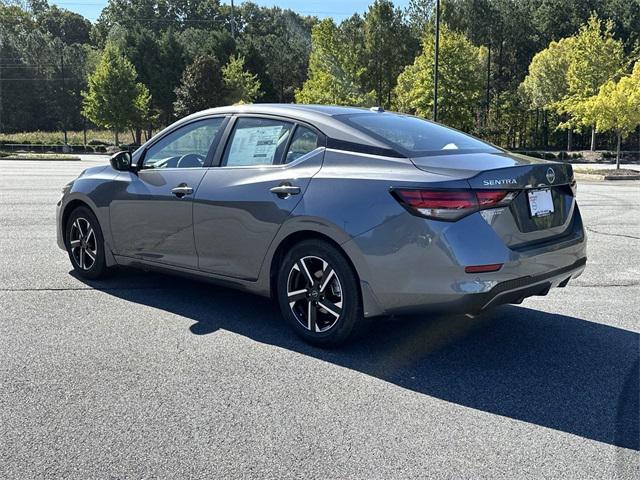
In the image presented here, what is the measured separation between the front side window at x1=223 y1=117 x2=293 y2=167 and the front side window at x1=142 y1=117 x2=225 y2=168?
23 cm

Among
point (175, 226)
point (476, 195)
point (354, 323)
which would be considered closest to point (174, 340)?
point (175, 226)

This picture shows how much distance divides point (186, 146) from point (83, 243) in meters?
1.60

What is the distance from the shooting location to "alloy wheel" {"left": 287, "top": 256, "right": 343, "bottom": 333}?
4336mm

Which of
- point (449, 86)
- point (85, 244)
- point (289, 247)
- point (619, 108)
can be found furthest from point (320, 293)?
point (449, 86)

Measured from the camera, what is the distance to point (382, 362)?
425cm

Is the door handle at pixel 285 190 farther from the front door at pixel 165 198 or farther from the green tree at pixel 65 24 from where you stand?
the green tree at pixel 65 24

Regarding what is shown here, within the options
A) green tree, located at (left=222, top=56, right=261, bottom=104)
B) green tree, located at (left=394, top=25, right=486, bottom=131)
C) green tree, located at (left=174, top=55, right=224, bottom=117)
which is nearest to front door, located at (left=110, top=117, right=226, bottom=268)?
green tree, located at (left=394, top=25, right=486, bottom=131)

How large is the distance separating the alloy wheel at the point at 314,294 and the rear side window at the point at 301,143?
757 millimetres

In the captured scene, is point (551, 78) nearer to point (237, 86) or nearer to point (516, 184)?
point (237, 86)

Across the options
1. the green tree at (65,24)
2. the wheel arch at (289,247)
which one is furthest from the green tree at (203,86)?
the green tree at (65,24)

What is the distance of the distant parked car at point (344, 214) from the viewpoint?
386 cm

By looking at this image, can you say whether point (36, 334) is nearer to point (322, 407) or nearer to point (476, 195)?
point (322, 407)

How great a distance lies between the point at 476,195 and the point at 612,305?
2512mm

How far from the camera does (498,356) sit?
14.3 ft
